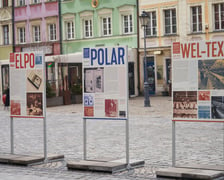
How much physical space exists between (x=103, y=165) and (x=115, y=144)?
381cm

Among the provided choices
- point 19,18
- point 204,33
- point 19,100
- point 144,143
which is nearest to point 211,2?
point 204,33

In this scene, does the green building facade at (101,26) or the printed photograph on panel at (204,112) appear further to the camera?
Answer: the green building facade at (101,26)

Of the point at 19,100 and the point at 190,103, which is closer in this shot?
the point at 190,103

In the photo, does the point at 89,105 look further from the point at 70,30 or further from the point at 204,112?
the point at 70,30

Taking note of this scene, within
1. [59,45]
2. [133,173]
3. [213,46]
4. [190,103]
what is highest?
[59,45]

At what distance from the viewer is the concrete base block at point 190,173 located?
8.14 m

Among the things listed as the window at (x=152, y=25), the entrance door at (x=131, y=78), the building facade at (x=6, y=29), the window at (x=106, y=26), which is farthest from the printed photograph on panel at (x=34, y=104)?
the building facade at (x=6, y=29)

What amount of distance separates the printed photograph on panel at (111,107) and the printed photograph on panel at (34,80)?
139 cm

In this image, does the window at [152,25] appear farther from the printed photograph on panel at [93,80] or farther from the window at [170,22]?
the printed photograph on panel at [93,80]

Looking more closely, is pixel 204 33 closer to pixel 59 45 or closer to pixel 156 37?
pixel 156 37

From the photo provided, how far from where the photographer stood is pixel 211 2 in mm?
36156

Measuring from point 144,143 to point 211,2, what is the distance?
24487mm

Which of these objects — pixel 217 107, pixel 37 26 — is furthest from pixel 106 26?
pixel 217 107

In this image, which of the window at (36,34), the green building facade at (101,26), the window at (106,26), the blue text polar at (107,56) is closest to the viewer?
the blue text polar at (107,56)
